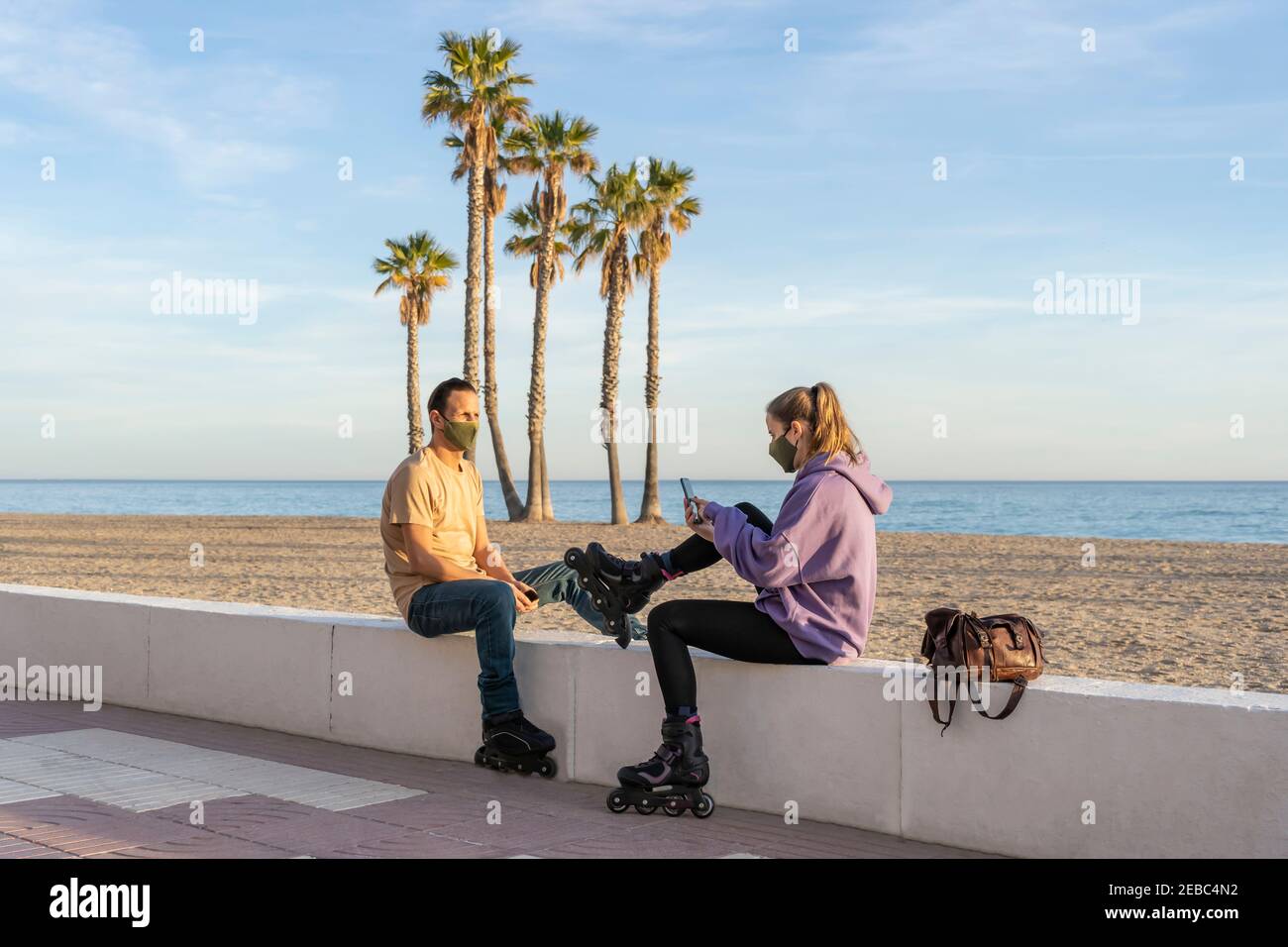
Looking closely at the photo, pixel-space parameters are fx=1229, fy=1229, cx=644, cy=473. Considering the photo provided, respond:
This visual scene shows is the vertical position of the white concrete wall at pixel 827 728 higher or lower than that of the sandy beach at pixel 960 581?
higher

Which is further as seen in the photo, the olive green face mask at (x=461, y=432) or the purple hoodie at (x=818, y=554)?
the olive green face mask at (x=461, y=432)

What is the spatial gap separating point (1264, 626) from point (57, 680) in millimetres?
11258

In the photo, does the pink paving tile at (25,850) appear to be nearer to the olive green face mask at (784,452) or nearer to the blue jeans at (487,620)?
the blue jeans at (487,620)

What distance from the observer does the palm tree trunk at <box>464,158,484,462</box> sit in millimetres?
34094

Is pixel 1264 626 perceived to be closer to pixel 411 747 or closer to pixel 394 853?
pixel 411 747

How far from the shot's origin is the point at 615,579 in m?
5.09

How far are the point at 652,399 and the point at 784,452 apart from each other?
112ft

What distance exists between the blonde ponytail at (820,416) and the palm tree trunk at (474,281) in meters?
29.2

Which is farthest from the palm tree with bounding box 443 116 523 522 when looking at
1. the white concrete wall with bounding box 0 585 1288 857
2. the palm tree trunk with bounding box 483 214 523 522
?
the white concrete wall with bounding box 0 585 1288 857

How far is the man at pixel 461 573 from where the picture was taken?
5391 millimetres

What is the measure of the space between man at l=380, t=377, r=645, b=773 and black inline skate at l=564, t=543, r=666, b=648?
24cm

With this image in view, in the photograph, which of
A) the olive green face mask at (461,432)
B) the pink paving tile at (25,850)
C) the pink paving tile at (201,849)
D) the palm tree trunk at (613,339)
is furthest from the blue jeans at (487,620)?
the palm tree trunk at (613,339)
